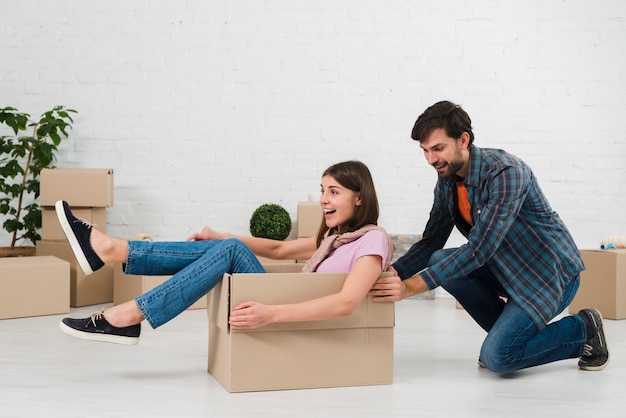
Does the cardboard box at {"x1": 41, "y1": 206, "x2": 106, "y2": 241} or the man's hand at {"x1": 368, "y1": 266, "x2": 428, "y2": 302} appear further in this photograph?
the cardboard box at {"x1": 41, "y1": 206, "x2": 106, "y2": 241}

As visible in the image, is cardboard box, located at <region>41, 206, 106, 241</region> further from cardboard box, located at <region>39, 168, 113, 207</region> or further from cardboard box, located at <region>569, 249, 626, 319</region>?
cardboard box, located at <region>569, 249, 626, 319</region>

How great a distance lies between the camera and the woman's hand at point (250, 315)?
2252 millimetres

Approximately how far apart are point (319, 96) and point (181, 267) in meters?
2.40

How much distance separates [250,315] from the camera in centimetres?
225

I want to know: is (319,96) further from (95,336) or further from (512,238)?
(95,336)

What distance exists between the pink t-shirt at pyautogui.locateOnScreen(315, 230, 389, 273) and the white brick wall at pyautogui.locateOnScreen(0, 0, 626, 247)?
2172mm

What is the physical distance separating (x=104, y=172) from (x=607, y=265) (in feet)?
8.76

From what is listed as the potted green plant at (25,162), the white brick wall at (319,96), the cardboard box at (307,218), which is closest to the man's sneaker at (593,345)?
the cardboard box at (307,218)

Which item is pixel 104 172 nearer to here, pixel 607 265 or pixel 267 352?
pixel 267 352

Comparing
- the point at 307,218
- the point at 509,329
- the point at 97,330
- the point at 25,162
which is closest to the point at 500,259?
the point at 509,329

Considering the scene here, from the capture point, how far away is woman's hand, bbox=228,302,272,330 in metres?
2.25

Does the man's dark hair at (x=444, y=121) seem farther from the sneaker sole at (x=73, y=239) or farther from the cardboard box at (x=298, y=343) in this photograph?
the sneaker sole at (x=73, y=239)

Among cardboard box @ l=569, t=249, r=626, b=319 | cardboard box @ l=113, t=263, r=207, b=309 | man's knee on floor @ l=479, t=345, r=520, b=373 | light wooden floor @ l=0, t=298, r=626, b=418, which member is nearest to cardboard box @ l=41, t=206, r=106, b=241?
cardboard box @ l=113, t=263, r=207, b=309

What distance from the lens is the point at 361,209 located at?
2.51m
